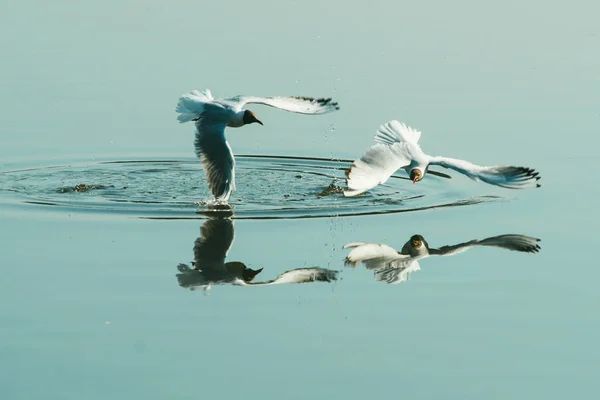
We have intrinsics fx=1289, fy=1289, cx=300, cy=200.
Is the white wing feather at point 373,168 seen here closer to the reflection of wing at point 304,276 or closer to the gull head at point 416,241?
the gull head at point 416,241

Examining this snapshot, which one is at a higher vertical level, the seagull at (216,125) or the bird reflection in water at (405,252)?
the seagull at (216,125)

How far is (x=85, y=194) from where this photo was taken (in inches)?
523

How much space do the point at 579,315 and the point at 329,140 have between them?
6735 millimetres

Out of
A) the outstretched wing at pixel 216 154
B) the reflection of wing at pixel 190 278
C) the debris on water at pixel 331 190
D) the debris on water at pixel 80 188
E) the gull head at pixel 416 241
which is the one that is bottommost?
the reflection of wing at pixel 190 278

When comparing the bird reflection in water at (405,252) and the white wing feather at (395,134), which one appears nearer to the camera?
the bird reflection in water at (405,252)

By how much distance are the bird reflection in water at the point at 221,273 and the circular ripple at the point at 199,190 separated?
1.34 metres

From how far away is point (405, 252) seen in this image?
11.1 m

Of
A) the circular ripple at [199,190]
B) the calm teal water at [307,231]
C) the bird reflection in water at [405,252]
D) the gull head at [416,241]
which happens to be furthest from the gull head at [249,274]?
the circular ripple at [199,190]

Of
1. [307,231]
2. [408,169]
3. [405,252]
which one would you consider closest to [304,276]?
→ [405,252]

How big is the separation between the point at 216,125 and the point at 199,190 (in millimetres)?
1182

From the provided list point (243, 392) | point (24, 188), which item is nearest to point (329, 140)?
point (24, 188)

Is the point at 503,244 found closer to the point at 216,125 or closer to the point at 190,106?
the point at 216,125

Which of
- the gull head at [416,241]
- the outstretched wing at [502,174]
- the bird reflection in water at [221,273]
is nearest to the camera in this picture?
the bird reflection in water at [221,273]

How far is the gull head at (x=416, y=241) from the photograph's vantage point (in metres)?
11.3
